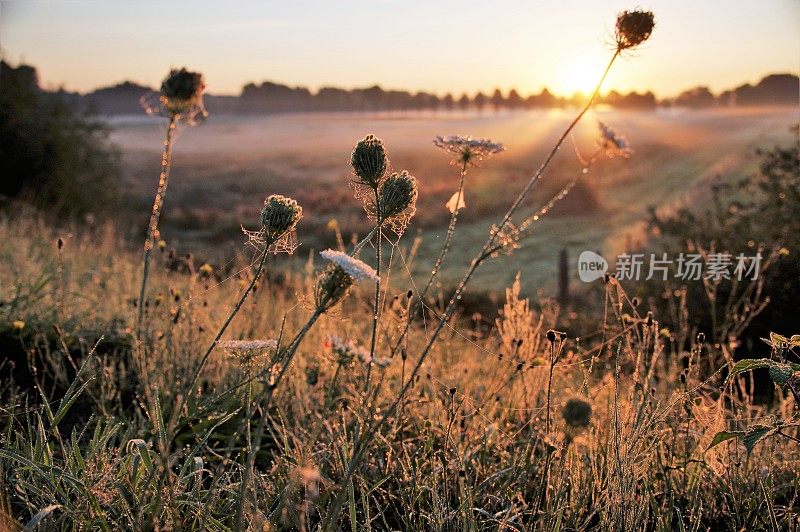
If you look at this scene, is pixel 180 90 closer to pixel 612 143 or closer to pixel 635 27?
pixel 635 27

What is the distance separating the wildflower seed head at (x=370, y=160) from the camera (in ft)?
5.38

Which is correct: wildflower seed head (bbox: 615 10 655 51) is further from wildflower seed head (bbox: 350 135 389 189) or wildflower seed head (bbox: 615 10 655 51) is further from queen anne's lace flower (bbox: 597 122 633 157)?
wildflower seed head (bbox: 350 135 389 189)

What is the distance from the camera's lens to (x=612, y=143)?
2377 mm

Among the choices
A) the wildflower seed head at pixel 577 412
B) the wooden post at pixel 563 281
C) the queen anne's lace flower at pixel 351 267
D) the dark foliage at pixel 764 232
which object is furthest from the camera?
the wooden post at pixel 563 281

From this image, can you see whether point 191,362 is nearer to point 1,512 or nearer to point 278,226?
point 1,512

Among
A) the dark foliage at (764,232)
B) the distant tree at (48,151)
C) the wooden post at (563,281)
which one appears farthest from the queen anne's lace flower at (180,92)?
the distant tree at (48,151)

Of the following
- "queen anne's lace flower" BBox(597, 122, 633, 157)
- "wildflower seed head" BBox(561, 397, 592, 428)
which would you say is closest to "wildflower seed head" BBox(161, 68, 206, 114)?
"wildflower seed head" BBox(561, 397, 592, 428)

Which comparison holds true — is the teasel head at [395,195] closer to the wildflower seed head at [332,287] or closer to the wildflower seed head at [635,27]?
the wildflower seed head at [332,287]

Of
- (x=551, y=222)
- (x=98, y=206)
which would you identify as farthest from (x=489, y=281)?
(x=98, y=206)

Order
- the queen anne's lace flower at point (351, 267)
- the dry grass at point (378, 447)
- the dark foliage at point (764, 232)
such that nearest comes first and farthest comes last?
the queen anne's lace flower at point (351, 267), the dry grass at point (378, 447), the dark foliage at point (764, 232)

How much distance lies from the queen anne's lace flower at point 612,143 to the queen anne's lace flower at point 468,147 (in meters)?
0.55

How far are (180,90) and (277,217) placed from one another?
0.34 m

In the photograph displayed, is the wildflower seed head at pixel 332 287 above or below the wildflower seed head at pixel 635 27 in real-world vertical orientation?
below

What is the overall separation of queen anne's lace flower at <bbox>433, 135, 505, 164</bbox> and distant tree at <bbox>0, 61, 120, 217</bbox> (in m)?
11.4
